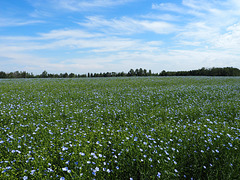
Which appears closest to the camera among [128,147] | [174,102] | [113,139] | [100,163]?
[100,163]

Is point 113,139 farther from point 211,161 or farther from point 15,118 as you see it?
point 15,118

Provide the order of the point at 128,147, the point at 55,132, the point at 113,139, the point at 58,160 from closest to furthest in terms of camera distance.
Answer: the point at 58,160
the point at 128,147
the point at 113,139
the point at 55,132

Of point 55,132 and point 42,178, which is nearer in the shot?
point 42,178

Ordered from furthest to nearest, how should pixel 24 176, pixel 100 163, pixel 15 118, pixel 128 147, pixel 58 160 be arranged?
pixel 15 118, pixel 128 147, pixel 58 160, pixel 100 163, pixel 24 176

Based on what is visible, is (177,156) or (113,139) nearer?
(177,156)

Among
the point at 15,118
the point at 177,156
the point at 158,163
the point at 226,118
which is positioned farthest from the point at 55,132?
the point at 226,118

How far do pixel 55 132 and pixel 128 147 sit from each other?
257 cm

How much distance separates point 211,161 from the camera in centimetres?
395

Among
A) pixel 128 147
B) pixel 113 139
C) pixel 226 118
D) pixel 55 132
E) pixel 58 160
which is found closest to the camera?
pixel 58 160

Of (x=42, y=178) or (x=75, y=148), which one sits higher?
(x=75, y=148)

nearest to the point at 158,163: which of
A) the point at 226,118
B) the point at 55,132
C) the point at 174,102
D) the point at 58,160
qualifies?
the point at 58,160

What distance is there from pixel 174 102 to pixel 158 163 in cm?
720

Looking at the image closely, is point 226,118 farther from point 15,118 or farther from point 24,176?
point 15,118

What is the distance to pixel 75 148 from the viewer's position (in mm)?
3994
